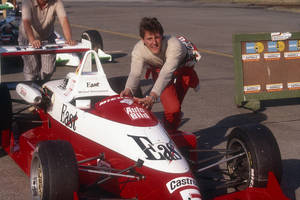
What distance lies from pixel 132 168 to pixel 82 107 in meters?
1.64

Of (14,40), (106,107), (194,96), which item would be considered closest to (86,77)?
(106,107)

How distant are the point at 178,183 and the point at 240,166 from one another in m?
1.18

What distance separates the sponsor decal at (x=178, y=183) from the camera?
531cm

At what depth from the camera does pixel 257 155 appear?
228 inches

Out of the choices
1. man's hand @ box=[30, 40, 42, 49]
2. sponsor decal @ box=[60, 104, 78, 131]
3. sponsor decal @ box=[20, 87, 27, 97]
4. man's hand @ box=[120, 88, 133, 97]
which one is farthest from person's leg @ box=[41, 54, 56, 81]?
man's hand @ box=[120, 88, 133, 97]

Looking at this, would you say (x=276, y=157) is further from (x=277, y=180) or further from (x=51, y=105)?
(x=51, y=105)

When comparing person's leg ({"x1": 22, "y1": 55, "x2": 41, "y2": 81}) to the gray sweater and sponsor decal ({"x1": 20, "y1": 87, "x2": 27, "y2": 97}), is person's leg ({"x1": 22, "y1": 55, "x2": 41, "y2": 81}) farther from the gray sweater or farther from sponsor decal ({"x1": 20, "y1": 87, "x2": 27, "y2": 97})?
the gray sweater

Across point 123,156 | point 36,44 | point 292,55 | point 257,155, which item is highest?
point 36,44

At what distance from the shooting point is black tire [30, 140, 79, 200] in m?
5.19

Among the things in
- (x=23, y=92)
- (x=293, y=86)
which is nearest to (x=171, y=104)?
(x=23, y=92)

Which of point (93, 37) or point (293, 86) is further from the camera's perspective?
point (93, 37)

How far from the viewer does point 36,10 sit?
30.7ft

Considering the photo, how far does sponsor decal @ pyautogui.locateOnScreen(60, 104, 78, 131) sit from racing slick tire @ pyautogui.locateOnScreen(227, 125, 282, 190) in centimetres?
176

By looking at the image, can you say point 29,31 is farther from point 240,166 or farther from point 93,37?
point 93,37
